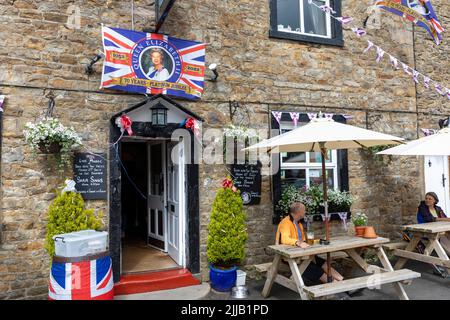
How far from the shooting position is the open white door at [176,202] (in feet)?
18.6

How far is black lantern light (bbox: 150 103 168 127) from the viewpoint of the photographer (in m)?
5.25

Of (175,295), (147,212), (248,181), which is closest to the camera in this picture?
(175,295)

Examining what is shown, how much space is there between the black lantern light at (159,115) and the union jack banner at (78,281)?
2.05 m

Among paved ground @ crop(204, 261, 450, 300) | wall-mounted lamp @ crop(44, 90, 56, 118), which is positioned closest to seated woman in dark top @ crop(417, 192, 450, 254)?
paved ground @ crop(204, 261, 450, 300)

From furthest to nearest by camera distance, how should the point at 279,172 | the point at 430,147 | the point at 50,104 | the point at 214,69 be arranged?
the point at 279,172 → the point at 214,69 → the point at 430,147 → the point at 50,104

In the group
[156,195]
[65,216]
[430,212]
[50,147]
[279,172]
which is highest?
[50,147]

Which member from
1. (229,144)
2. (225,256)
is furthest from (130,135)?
(225,256)

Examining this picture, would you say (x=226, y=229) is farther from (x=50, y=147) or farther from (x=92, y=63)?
(x=92, y=63)

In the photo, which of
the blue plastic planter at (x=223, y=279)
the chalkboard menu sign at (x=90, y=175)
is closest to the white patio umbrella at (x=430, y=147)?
the blue plastic planter at (x=223, y=279)

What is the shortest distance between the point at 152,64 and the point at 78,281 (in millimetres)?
3133

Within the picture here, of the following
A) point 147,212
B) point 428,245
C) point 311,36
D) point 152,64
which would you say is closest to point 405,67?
point 311,36

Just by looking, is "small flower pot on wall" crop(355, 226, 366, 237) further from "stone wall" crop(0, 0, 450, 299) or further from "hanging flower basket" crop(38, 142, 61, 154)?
"hanging flower basket" crop(38, 142, 61, 154)

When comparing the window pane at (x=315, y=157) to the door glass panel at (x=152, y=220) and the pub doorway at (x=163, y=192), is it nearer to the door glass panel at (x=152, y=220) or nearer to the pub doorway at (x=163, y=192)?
the pub doorway at (x=163, y=192)

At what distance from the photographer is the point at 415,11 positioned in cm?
651
